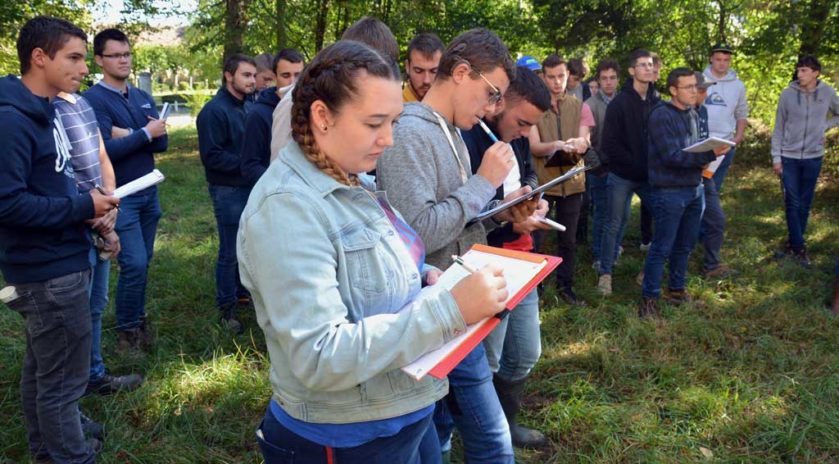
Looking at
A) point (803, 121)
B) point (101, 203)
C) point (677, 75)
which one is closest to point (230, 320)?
point (101, 203)

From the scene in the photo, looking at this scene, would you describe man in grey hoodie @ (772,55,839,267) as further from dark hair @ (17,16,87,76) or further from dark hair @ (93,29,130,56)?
dark hair @ (17,16,87,76)

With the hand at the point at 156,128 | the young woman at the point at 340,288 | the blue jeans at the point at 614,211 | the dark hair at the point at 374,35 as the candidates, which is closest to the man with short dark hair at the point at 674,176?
the blue jeans at the point at 614,211

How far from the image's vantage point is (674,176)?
4.71 meters

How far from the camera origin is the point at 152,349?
423 cm

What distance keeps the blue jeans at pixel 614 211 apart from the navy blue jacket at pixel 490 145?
2.47 metres

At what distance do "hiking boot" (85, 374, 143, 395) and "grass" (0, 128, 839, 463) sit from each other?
0.11 m

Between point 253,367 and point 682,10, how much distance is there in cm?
1067

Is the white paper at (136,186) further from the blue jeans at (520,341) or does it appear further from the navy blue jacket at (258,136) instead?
the blue jeans at (520,341)

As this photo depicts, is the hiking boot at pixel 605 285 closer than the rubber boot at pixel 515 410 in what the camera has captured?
No

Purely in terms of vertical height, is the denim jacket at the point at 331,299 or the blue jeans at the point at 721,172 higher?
the denim jacket at the point at 331,299

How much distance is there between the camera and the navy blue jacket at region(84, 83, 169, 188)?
3.99 metres

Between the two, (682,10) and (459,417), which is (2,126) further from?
(682,10)

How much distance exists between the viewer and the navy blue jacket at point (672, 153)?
462cm

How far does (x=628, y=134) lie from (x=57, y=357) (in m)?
4.56
